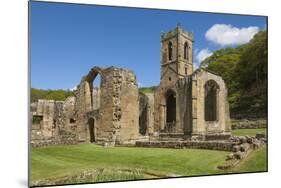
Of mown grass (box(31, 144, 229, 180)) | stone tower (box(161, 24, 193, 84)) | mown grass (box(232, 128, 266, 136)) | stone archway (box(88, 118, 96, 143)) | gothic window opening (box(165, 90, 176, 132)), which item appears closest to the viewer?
mown grass (box(31, 144, 229, 180))

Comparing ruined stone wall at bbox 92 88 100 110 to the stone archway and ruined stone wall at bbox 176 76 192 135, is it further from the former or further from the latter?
ruined stone wall at bbox 176 76 192 135

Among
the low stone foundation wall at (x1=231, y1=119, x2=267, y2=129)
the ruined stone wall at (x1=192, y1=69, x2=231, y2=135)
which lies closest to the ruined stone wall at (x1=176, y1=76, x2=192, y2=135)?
the ruined stone wall at (x1=192, y1=69, x2=231, y2=135)

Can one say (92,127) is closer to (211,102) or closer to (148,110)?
(148,110)

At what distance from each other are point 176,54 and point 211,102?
1784 millimetres

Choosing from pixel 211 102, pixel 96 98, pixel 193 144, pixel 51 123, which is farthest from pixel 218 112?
pixel 51 123

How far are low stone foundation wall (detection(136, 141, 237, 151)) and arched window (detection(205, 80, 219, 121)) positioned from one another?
0.79 metres

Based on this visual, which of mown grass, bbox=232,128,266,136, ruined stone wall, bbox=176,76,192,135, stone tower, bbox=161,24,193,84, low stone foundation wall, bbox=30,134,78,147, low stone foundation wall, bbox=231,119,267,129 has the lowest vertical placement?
low stone foundation wall, bbox=30,134,78,147

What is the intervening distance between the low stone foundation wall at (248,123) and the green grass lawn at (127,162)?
0.71m

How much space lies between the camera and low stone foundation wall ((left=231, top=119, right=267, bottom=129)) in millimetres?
12492

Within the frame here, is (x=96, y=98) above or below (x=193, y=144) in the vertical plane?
above

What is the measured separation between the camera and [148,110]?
42.7 feet

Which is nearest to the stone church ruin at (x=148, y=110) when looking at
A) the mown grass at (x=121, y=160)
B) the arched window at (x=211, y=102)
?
the arched window at (x=211, y=102)

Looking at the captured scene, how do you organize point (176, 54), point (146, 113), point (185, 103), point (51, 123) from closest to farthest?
point (51, 123), point (176, 54), point (146, 113), point (185, 103)

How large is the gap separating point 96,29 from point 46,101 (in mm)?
2254
